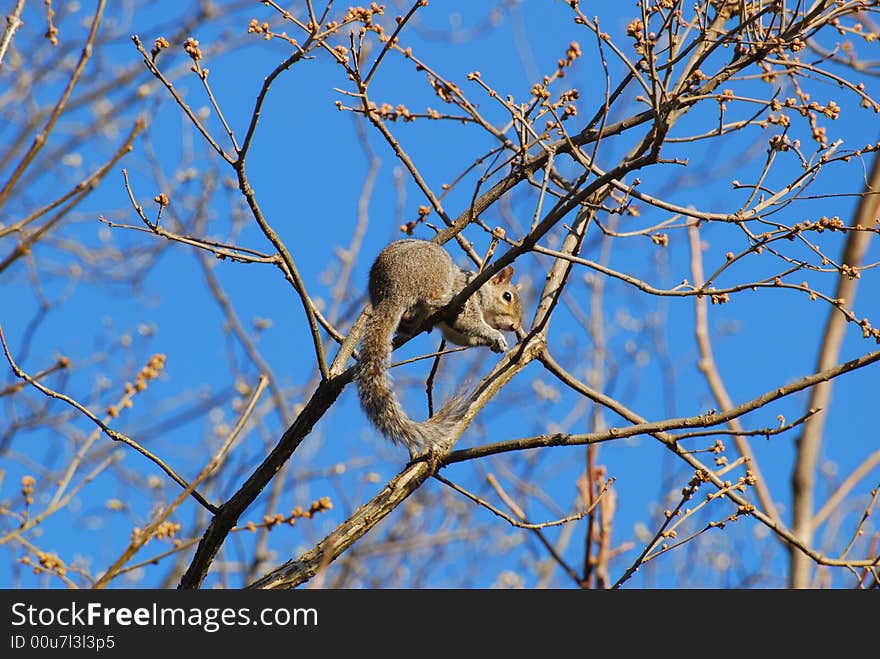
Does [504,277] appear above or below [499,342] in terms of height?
above

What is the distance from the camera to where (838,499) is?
5.53 m

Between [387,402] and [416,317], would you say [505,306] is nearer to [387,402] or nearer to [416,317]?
[416,317]

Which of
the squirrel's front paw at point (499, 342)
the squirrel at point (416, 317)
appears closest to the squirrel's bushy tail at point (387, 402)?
the squirrel at point (416, 317)

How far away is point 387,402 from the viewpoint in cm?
415

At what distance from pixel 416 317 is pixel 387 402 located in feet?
2.40

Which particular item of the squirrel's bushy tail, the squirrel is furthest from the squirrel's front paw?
the squirrel's bushy tail

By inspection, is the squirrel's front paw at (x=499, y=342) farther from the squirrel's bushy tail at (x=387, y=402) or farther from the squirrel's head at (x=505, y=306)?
the squirrel's bushy tail at (x=387, y=402)

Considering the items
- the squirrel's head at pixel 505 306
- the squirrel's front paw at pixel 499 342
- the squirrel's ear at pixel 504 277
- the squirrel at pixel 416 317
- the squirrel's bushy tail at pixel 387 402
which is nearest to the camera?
the squirrel's bushy tail at pixel 387 402

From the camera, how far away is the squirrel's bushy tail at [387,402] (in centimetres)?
383

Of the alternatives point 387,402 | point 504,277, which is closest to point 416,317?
point 387,402

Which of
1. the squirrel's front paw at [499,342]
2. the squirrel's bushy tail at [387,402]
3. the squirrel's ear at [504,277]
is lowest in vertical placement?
the squirrel's bushy tail at [387,402]
